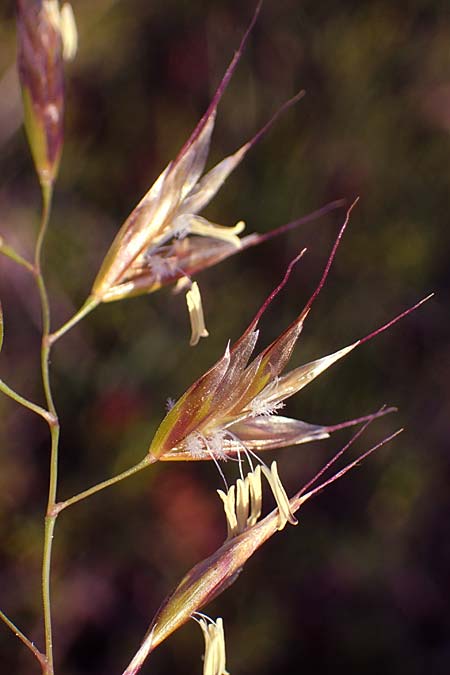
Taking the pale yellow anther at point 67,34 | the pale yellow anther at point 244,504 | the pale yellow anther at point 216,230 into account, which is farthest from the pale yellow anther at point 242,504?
the pale yellow anther at point 67,34

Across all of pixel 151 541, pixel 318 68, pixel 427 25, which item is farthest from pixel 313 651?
pixel 427 25

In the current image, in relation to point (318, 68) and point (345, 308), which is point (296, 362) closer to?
point (345, 308)

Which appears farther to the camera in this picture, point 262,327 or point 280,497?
point 262,327

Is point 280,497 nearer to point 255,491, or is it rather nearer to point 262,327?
point 255,491

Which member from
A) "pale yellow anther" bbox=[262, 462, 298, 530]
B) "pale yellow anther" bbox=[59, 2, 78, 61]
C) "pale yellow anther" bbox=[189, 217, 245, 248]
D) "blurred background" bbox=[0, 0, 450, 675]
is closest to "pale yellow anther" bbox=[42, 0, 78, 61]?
"pale yellow anther" bbox=[59, 2, 78, 61]

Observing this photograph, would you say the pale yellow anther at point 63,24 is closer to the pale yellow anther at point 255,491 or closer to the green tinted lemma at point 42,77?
the green tinted lemma at point 42,77

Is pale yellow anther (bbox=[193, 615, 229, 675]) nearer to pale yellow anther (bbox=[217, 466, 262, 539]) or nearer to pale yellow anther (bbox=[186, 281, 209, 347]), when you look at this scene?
pale yellow anther (bbox=[217, 466, 262, 539])

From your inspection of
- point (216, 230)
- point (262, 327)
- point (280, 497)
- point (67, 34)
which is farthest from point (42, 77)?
point (262, 327)
